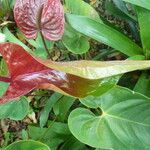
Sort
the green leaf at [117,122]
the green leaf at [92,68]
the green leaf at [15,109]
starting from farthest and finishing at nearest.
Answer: the green leaf at [15,109] < the green leaf at [117,122] < the green leaf at [92,68]

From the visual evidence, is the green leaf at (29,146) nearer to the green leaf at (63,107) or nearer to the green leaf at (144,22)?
the green leaf at (63,107)

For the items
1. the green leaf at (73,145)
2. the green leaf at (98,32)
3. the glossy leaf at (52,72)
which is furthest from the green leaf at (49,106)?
the glossy leaf at (52,72)

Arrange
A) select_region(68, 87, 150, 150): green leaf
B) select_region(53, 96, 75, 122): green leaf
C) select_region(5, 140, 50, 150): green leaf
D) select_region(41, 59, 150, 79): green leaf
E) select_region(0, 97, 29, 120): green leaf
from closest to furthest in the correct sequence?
select_region(41, 59, 150, 79): green leaf < select_region(5, 140, 50, 150): green leaf < select_region(68, 87, 150, 150): green leaf < select_region(0, 97, 29, 120): green leaf < select_region(53, 96, 75, 122): green leaf

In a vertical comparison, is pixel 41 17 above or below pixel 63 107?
above

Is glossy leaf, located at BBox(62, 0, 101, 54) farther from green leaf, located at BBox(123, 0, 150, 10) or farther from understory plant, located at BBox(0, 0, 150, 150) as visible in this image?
green leaf, located at BBox(123, 0, 150, 10)

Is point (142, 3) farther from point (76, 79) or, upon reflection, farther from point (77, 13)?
point (76, 79)

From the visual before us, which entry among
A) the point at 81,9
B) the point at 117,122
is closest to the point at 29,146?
the point at 117,122

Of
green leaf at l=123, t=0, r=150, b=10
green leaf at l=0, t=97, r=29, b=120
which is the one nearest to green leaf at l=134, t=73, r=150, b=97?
green leaf at l=123, t=0, r=150, b=10
